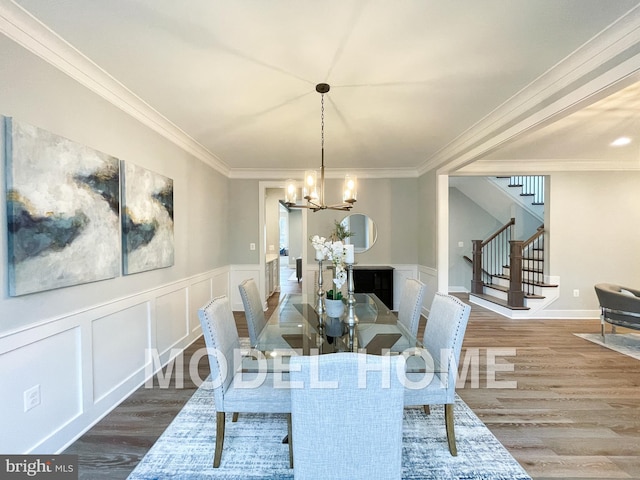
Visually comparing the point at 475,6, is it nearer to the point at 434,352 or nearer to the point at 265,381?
the point at 434,352

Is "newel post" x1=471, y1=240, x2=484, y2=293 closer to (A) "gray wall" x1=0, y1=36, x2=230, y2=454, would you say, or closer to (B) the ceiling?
(B) the ceiling

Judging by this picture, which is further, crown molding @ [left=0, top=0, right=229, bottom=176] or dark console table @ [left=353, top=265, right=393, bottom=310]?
dark console table @ [left=353, top=265, right=393, bottom=310]

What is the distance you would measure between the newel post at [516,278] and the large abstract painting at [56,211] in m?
5.51

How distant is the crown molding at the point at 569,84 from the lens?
1659 mm

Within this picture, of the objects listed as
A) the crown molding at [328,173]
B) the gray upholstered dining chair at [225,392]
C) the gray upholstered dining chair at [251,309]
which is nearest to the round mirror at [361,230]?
the crown molding at [328,173]

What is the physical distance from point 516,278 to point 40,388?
5.89 meters

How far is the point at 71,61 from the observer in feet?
6.26

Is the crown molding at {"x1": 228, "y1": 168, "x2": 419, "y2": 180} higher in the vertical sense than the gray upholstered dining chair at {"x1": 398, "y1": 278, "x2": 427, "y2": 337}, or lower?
higher

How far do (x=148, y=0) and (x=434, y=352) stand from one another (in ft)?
8.50

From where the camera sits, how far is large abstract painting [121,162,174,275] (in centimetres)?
249

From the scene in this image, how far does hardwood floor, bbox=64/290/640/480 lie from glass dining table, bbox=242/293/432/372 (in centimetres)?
90

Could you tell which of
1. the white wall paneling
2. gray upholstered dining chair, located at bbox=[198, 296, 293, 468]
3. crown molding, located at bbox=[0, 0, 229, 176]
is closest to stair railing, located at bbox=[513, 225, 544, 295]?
gray upholstered dining chair, located at bbox=[198, 296, 293, 468]

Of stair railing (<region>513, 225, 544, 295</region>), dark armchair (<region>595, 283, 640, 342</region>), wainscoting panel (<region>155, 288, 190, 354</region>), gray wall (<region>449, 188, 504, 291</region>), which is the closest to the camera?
wainscoting panel (<region>155, 288, 190, 354</region>)

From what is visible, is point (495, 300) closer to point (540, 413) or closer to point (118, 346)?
point (540, 413)
